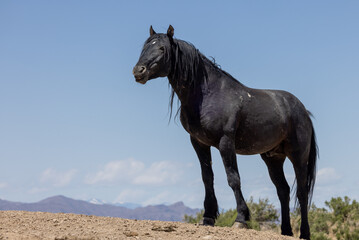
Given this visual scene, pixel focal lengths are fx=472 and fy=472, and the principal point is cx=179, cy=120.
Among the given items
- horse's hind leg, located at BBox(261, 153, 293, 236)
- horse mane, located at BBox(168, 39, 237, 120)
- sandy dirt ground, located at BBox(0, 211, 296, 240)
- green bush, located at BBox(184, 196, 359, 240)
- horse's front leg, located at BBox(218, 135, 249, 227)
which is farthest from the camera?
green bush, located at BBox(184, 196, 359, 240)

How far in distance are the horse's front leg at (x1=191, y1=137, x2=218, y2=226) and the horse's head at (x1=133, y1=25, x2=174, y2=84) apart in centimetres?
135

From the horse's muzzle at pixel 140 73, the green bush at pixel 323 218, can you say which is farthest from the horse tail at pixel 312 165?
the green bush at pixel 323 218

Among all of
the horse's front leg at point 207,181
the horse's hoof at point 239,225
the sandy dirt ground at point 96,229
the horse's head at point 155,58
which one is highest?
the horse's head at point 155,58

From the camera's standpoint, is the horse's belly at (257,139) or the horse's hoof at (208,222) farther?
the horse's belly at (257,139)

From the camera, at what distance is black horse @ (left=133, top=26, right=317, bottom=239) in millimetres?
7523

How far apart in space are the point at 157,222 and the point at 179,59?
8.68ft

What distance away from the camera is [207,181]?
7.91 meters

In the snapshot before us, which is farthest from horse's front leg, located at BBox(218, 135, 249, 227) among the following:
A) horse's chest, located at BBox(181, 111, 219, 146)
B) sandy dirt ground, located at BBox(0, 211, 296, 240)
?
sandy dirt ground, located at BBox(0, 211, 296, 240)

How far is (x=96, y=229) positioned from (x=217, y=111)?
2679 millimetres

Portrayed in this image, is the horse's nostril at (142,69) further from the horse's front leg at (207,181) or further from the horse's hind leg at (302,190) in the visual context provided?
the horse's hind leg at (302,190)

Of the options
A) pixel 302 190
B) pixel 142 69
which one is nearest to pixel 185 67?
pixel 142 69

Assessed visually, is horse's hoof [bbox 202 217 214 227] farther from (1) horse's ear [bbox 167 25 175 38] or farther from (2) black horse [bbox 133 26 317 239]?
(1) horse's ear [bbox 167 25 175 38]

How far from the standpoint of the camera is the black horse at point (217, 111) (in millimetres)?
7523

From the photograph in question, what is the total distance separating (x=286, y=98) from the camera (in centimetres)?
900
